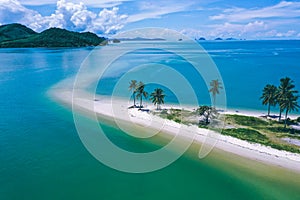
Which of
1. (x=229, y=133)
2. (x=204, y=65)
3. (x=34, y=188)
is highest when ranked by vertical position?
(x=204, y=65)

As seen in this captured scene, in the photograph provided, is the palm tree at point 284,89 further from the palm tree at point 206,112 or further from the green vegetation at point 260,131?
the palm tree at point 206,112

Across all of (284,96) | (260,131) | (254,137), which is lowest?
(254,137)

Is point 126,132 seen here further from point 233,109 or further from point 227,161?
point 233,109

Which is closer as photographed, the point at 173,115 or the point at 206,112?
the point at 206,112

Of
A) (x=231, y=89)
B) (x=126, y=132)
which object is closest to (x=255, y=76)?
(x=231, y=89)

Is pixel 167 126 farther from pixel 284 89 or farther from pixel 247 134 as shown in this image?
pixel 284 89

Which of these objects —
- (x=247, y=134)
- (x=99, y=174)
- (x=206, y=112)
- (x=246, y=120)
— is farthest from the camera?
(x=206, y=112)

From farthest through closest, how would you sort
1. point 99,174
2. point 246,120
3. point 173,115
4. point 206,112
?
point 173,115
point 206,112
point 246,120
point 99,174

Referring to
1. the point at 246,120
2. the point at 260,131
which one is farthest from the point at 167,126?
the point at 260,131
